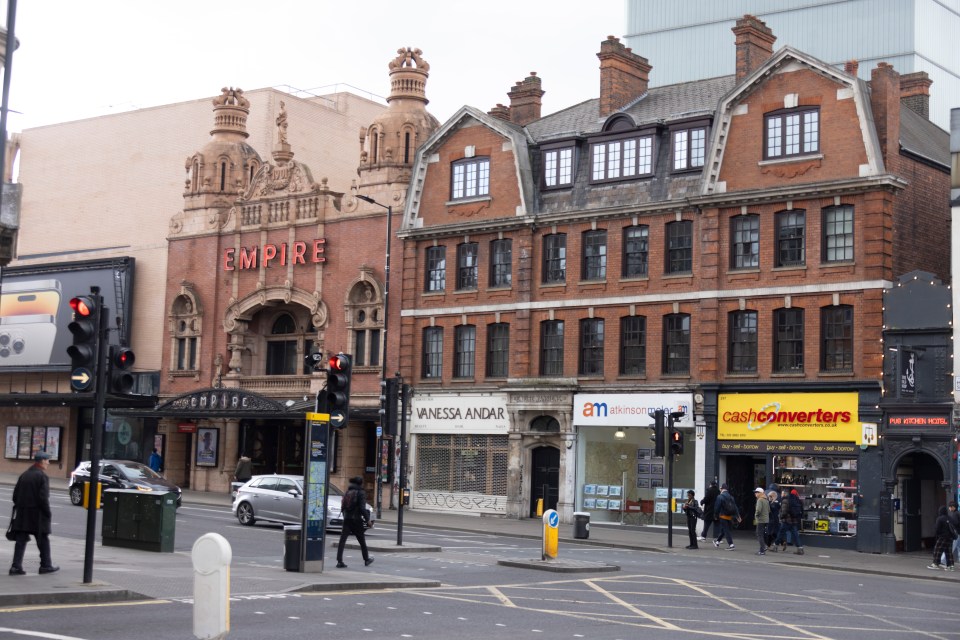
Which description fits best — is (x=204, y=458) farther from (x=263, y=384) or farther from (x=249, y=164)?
(x=249, y=164)

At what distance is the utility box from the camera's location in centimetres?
A: 2625

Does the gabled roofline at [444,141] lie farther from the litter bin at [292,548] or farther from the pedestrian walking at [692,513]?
the litter bin at [292,548]

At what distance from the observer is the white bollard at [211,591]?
39.4 ft

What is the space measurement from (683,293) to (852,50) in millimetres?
44499

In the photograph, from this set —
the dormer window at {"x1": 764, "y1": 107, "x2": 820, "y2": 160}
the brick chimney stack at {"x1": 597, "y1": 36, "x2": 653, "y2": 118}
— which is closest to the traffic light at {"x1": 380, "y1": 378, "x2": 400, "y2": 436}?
the dormer window at {"x1": 764, "y1": 107, "x2": 820, "y2": 160}

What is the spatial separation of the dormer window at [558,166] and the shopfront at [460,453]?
302 inches

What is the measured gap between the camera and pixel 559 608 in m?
19.5

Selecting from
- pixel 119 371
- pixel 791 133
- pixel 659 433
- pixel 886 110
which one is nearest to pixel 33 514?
pixel 119 371

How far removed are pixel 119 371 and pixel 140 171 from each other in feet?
155

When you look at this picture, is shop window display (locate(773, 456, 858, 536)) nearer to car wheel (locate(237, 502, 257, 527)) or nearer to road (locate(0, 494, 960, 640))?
road (locate(0, 494, 960, 640))

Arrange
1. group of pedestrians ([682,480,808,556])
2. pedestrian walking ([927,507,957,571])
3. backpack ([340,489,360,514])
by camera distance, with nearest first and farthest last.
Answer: backpack ([340,489,360,514]) → pedestrian walking ([927,507,957,571]) → group of pedestrians ([682,480,808,556])

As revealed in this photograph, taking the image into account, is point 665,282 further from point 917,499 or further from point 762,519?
point 917,499

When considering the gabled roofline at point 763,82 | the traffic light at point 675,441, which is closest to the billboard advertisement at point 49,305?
the gabled roofline at point 763,82

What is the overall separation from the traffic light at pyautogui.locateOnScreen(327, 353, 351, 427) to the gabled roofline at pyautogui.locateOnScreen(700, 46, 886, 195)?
820 inches
